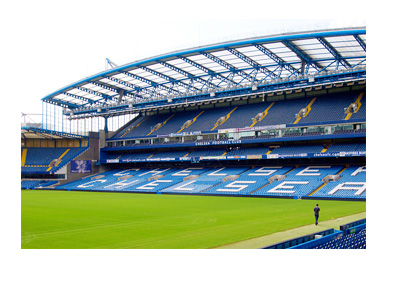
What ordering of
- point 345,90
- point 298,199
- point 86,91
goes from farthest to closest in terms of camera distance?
point 86,91, point 345,90, point 298,199

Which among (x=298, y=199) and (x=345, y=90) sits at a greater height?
(x=345, y=90)

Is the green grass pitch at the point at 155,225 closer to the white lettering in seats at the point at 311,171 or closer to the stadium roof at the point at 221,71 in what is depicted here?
the white lettering in seats at the point at 311,171

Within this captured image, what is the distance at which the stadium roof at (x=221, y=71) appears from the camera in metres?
42.5

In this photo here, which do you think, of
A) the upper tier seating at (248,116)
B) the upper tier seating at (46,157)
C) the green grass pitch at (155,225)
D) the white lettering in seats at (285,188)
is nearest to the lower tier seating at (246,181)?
the white lettering in seats at (285,188)

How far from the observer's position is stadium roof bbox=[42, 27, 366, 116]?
140 feet

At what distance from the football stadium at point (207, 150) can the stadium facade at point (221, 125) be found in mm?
198

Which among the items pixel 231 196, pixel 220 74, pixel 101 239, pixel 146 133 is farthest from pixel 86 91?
pixel 101 239

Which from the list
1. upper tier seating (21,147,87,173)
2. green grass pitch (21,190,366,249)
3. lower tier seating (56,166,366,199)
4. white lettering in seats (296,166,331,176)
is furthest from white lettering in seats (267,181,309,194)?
upper tier seating (21,147,87,173)

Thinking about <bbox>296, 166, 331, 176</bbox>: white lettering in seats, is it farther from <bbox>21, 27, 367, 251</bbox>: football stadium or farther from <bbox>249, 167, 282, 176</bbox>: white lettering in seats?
<bbox>249, 167, 282, 176</bbox>: white lettering in seats

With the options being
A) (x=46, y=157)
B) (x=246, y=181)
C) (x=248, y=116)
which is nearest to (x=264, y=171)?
(x=246, y=181)

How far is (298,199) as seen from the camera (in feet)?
121

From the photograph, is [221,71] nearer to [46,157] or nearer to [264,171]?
[264,171]

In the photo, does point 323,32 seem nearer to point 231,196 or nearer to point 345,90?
point 345,90

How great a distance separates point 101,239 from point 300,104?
4253cm
